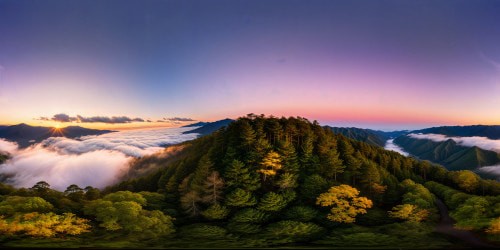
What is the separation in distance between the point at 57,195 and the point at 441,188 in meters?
149

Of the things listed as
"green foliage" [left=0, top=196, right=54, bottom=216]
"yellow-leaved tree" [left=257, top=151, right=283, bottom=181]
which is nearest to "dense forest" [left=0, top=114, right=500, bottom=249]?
"green foliage" [left=0, top=196, right=54, bottom=216]

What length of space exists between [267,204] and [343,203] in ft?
86.2

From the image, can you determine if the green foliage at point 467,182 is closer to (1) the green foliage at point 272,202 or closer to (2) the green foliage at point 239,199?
(1) the green foliage at point 272,202

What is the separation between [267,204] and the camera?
388 feet

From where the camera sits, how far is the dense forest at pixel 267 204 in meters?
91.9

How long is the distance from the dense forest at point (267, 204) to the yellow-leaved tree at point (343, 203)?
0.36 m

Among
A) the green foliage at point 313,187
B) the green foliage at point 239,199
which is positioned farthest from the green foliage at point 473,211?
the green foliage at point 239,199

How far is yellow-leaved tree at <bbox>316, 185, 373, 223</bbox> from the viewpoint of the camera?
11006 cm

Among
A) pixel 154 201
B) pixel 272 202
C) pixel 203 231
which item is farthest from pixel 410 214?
pixel 154 201

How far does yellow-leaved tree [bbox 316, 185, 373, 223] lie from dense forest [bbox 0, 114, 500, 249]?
36cm

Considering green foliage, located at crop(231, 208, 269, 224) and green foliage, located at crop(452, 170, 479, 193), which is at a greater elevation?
green foliage, located at crop(452, 170, 479, 193)

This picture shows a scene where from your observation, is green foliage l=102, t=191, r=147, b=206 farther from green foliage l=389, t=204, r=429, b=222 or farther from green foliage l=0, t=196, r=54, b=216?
green foliage l=389, t=204, r=429, b=222

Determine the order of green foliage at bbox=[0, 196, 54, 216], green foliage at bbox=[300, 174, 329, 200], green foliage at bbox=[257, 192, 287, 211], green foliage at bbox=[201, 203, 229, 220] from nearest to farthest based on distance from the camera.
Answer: green foliage at bbox=[0, 196, 54, 216], green foliage at bbox=[201, 203, 229, 220], green foliage at bbox=[257, 192, 287, 211], green foliage at bbox=[300, 174, 329, 200]

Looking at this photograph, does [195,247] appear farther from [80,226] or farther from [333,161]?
[333,161]
